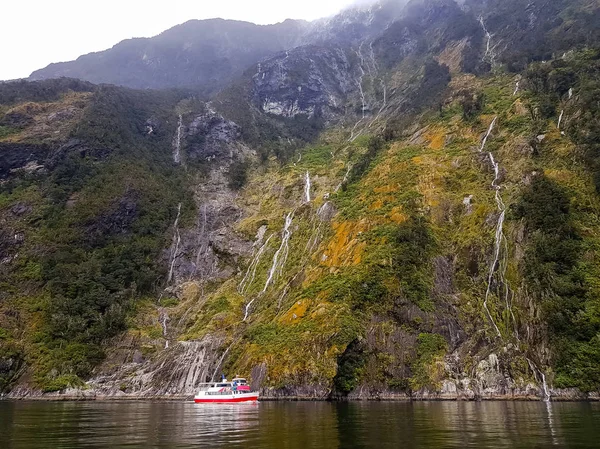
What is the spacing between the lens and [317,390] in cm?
4353

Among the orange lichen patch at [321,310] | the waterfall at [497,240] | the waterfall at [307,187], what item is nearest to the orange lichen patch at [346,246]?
the orange lichen patch at [321,310]

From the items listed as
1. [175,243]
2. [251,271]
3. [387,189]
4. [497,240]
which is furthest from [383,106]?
[497,240]

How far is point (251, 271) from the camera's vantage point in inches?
2825

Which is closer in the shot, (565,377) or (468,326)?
Answer: (565,377)

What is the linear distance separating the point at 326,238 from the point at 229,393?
1025 inches

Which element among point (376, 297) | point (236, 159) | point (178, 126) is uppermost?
point (178, 126)

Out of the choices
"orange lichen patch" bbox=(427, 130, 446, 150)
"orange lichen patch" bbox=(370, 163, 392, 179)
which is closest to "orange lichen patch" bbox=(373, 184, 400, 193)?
"orange lichen patch" bbox=(370, 163, 392, 179)

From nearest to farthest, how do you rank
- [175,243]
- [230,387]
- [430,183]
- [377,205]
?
[230,387]
[377,205]
[430,183]
[175,243]

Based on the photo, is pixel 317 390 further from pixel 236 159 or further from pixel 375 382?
pixel 236 159

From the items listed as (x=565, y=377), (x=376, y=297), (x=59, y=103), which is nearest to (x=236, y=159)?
(x=59, y=103)

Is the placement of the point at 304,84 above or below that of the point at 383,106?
above

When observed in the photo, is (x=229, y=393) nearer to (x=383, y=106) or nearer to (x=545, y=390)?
(x=545, y=390)

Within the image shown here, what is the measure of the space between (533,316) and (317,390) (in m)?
21.5

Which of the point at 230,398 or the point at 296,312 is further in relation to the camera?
the point at 296,312
